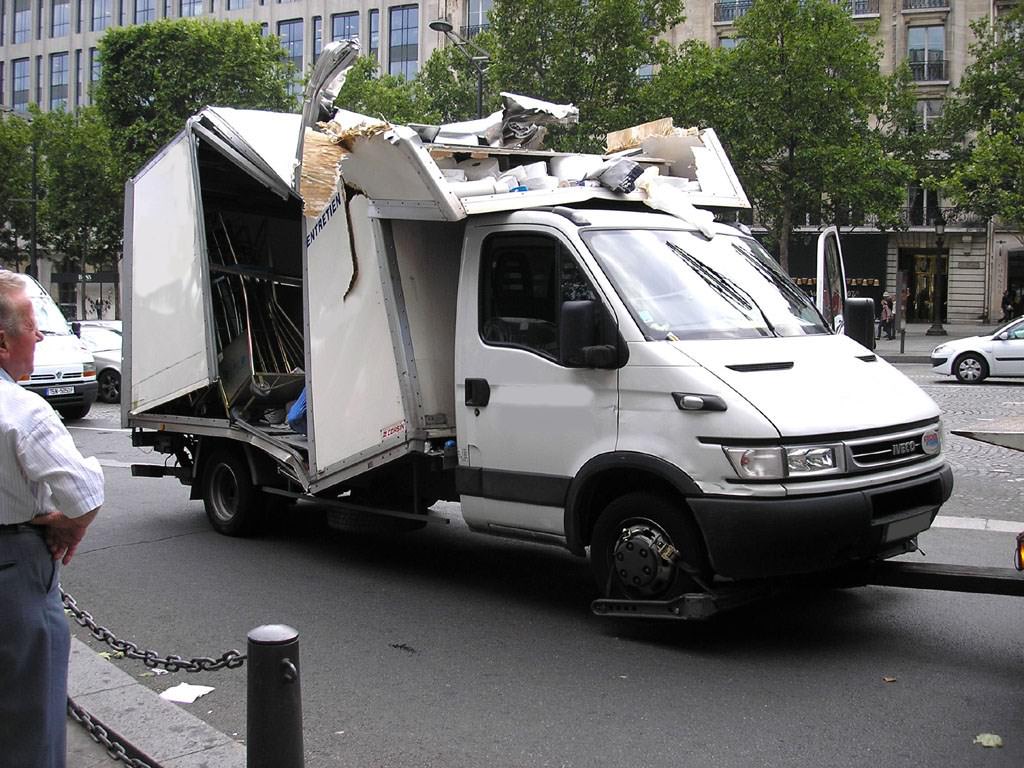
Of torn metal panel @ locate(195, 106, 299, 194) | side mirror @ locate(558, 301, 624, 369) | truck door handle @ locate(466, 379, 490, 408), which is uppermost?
torn metal panel @ locate(195, 106, 299, 194)

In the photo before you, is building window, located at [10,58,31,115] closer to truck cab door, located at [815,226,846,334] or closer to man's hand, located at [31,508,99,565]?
truck cab door, located at [815,226,846,334]

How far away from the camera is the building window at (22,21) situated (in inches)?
3120

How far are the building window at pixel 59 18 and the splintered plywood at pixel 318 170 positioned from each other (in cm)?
8011

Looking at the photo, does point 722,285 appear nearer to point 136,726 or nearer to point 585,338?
point 585,338

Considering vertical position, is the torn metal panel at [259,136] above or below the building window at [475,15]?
below

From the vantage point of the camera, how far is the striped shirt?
119 inches

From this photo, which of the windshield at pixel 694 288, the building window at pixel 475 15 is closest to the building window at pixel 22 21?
the building window at pixel 475 15

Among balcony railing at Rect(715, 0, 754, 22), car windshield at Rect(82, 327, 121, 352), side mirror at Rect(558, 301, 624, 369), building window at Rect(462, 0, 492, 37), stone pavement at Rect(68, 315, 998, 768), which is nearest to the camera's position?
stone pavement at Rect(68, 315, 998, 768)

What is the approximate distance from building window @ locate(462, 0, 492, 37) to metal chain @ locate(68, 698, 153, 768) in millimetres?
55741

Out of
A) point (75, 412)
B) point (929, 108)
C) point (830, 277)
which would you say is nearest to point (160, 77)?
point (75, 412)

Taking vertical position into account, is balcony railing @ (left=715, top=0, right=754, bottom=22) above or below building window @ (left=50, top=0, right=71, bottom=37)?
below

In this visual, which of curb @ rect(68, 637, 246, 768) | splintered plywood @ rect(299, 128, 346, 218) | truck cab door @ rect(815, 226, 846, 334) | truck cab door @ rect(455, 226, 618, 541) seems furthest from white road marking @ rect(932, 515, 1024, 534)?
curb @ rect(68, 637, 246, 768)

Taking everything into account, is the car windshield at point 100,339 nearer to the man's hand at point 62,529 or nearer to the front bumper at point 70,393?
the front bumper at point 70,393

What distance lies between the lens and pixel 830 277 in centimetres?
752
